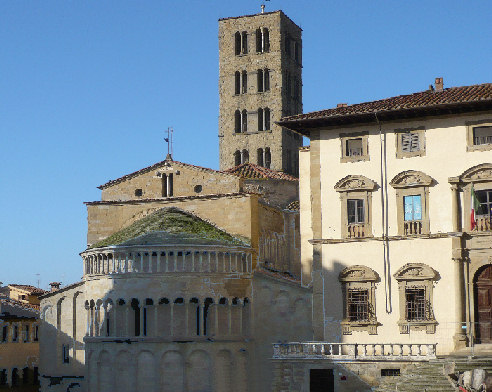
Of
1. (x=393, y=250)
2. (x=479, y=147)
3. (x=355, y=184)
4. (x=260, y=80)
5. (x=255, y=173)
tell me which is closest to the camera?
(x=479, y=147)

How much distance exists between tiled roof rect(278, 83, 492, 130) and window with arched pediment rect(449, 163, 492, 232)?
3.01 m

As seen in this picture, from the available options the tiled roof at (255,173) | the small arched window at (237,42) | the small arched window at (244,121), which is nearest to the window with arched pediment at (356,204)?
the tiled roof at (255,173)

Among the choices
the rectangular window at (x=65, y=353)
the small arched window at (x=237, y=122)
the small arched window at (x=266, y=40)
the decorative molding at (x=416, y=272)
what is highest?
the small arched window at (x=266, y=40)

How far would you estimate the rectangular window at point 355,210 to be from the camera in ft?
154

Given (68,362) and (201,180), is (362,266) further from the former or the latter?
(68,362)

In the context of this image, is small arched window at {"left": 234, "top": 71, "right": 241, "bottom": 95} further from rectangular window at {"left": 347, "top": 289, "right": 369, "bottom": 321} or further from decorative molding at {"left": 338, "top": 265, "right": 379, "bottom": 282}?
rectangular window at {"left": 347, "top": 289, "right": 369, "bottom": 321}

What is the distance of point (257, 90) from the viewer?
86875mm

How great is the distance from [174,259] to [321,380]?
11186 millimetres

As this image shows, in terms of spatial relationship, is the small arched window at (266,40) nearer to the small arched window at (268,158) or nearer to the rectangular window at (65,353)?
the small arched window at (268,158)

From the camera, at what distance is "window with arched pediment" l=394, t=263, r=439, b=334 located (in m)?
44.8

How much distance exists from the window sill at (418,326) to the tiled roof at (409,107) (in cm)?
985

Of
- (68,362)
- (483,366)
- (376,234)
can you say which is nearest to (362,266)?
(376,234)

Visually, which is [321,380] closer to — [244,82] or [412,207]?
[412,207]

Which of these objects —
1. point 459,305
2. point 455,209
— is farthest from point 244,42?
point 459,305
